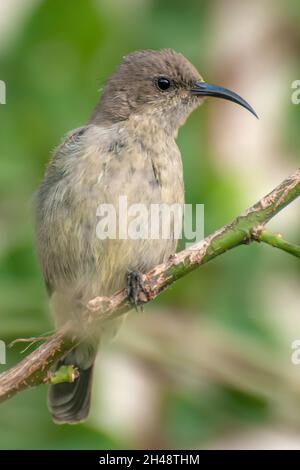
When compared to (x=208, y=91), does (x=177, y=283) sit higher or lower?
lower

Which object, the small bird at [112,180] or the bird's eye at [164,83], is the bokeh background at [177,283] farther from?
the bird's eye at [164,83]

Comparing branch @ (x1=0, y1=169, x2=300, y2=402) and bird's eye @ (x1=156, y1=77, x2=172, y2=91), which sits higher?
bird's eye @ (x1=156, y1=77, x2=172, y2=91)

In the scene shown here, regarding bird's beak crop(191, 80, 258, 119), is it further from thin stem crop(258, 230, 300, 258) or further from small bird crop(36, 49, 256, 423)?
thin stem crop(258, 230, 300, 258)

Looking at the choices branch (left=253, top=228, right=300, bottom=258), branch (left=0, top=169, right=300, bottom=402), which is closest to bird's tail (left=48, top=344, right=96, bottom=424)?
branch (left=0, top=169, right=300, bottom=402)

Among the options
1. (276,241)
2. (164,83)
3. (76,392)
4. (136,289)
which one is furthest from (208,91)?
(276,241)

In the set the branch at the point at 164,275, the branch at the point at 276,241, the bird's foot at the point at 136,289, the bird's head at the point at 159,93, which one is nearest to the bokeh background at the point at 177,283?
the bird's head at the point at 159,93

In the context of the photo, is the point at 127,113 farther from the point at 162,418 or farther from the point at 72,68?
the point at 162,418

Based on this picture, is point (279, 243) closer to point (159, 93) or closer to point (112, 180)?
point (112, 180)
